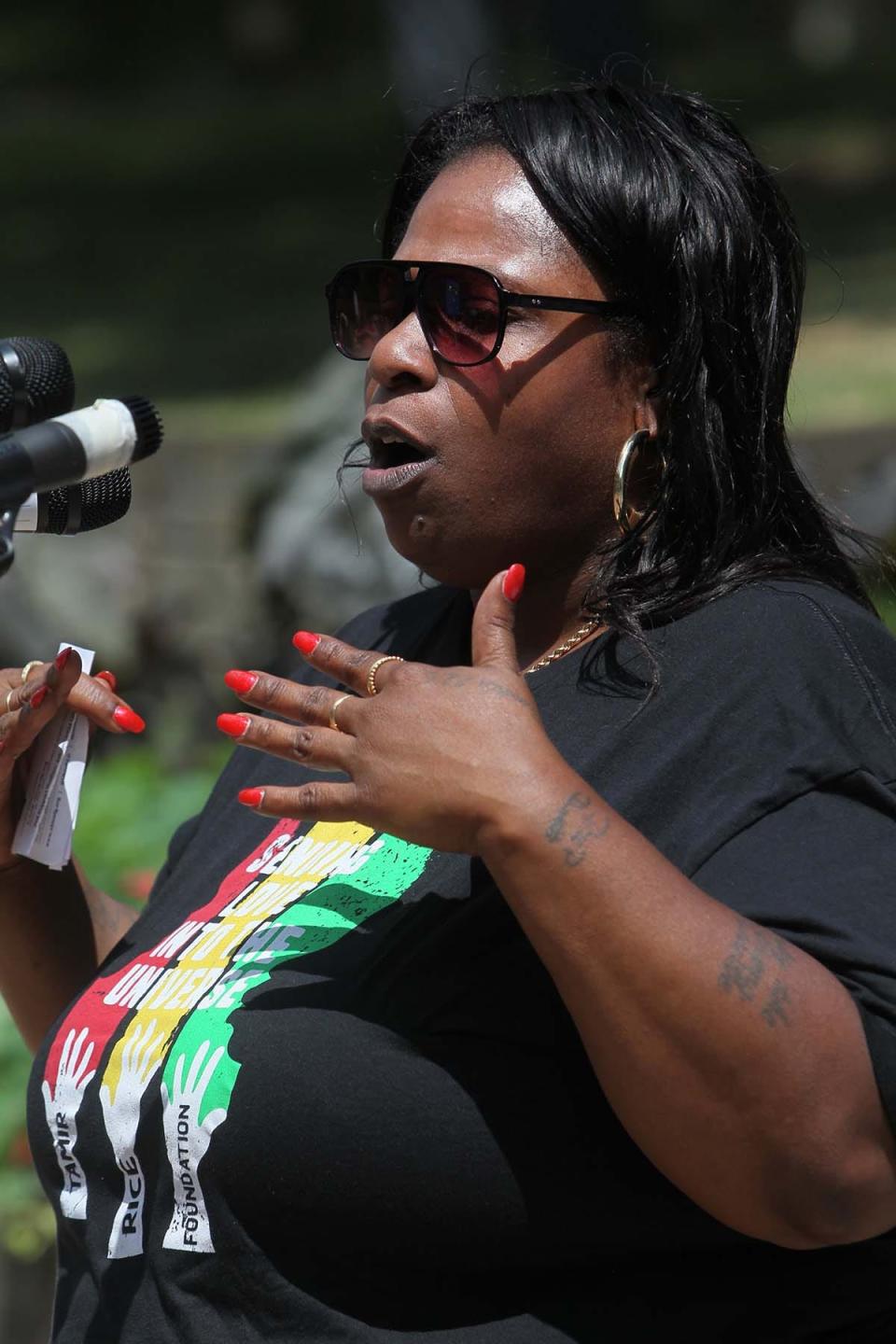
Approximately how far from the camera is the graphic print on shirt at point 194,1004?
5.93ft

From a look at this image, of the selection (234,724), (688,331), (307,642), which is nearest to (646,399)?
(688,331)

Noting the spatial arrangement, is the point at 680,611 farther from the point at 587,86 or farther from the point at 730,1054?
the point at 587,86

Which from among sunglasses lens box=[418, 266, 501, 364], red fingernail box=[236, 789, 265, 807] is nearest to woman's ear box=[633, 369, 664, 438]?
sunglasses lens box=[418, 266, 501, 364]

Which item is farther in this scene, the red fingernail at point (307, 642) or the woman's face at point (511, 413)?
the woman's face at point (511, 413)

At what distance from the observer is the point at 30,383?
5.14ft

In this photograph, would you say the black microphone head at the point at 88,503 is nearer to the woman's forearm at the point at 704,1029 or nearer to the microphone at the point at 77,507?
the microphone at the point at 77,507

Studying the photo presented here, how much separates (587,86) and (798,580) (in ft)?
2.39

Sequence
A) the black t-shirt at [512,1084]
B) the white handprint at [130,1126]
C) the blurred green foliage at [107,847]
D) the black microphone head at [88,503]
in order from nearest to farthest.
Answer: the black t-shirt at [512,1084] < the black microphone head at [88,503] < the white handprint at [130,1126] < the blurred green foliage at [107,847]

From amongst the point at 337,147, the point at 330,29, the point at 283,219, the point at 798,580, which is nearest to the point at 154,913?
the point at 798,580

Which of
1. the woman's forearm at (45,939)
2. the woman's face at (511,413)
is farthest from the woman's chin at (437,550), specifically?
the woman's forearm at (45,939)

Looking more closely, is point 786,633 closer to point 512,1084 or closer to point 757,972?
point 757,972

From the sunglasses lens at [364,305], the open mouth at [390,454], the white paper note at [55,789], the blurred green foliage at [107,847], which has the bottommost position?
the blurred green foliage at [107,847]

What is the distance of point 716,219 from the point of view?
6.49 ft

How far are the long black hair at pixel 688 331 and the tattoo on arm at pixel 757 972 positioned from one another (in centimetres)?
47
